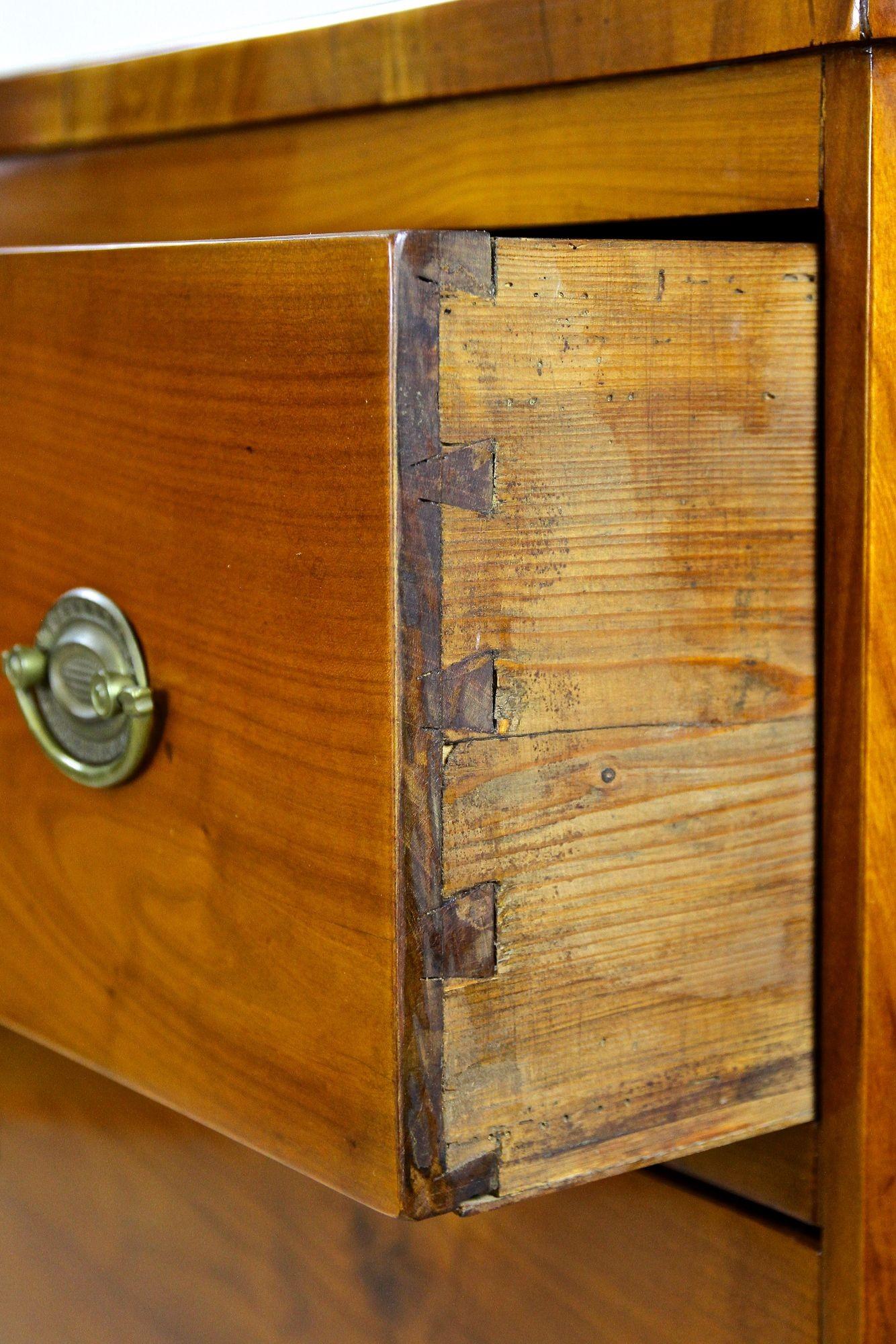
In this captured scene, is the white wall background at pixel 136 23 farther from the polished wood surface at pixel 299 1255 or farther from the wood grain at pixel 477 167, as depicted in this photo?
the polished wood surface at pixel 299 1255

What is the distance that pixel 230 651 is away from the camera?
0.47m

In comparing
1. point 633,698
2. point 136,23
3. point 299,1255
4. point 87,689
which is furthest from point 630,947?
point 136,23

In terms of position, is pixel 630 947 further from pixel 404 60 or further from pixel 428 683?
pixel 404 60

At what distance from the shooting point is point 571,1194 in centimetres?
62

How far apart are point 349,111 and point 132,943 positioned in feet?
1.10

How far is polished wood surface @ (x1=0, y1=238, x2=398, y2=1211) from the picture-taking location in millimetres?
427

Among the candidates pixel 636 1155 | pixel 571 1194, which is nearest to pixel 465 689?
pixel 636 1155

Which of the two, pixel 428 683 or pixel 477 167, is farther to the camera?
pixel 477 167

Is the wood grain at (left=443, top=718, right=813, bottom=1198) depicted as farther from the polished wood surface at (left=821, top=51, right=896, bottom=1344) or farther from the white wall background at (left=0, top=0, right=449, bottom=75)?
the white wall background at (left=0, top=0, right=449, bottom=75)

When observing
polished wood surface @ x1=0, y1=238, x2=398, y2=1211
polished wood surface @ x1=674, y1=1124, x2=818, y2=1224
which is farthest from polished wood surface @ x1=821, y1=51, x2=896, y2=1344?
polished wood surface @ x1=0, y1=238, x2=398, y2=1211

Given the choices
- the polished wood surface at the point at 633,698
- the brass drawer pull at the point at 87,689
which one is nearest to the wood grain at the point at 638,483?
the polished wood surface at the point at 633,698

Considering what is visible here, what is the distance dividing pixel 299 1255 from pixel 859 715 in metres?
0.37

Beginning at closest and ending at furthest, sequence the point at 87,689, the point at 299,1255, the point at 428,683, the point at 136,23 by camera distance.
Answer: the point at 428,683 < the point at 87,689 < the point at 299,1255 < the point at 136,23

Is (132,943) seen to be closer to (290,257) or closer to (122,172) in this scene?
(290,257)
